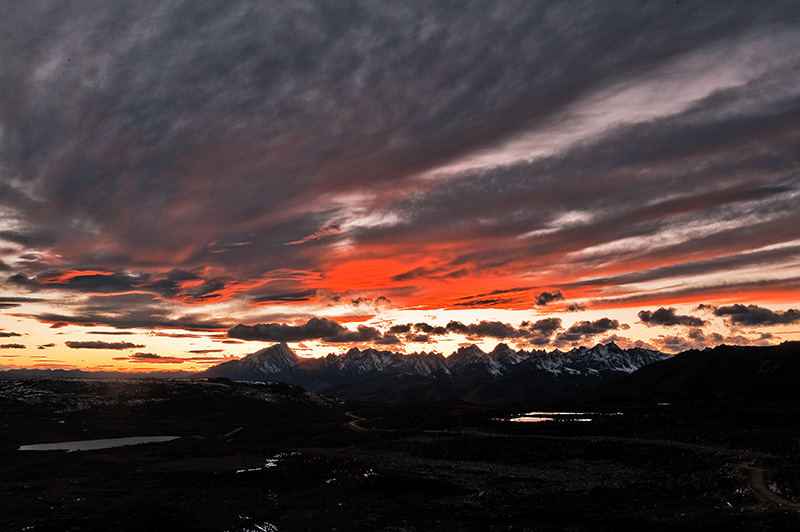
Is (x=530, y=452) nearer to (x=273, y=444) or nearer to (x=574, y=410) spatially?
(x=273, y=444)

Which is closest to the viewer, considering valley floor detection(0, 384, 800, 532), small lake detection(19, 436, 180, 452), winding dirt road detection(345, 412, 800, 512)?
winding dirt road detection(345, 412, 800, 512)

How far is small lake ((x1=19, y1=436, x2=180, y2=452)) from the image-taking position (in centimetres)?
12149

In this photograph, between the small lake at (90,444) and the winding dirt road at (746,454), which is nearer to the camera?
the winding dirt road at (746,454)

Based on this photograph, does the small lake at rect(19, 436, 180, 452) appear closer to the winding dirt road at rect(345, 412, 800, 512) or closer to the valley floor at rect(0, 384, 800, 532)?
the valley floor at rect(0, 384, 800, 532)

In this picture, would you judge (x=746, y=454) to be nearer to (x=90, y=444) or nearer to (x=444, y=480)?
(x=444, y=480)

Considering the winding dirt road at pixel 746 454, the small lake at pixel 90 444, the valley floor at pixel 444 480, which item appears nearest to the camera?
the winding dirt road at pixel 746 454

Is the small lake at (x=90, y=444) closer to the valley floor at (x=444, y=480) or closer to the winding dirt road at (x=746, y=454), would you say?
the valley floor at (x=444, y=480)

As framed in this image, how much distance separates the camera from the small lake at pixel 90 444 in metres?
121

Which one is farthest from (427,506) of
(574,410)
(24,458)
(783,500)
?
(574,410)

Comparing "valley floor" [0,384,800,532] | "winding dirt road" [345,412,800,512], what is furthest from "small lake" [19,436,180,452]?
"winding dirt road" [345,412,800,512]

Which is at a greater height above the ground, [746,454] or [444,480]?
[746,454]

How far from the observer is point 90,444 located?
132625 mm

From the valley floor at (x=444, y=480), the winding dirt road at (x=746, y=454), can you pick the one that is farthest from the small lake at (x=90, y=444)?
the winding dirt road at (x=746, y=454)

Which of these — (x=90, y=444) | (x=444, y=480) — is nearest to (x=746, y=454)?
(x=444, y=480)
